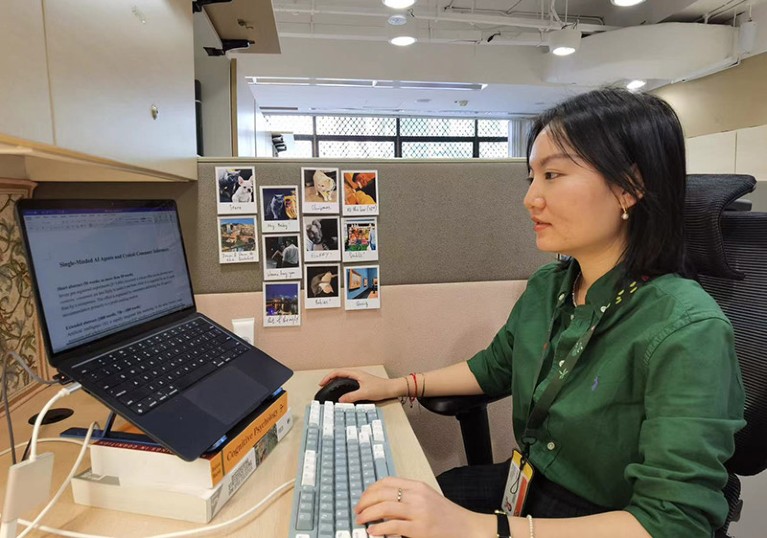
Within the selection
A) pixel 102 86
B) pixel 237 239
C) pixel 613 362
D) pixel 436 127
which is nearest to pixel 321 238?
pixel 237 239

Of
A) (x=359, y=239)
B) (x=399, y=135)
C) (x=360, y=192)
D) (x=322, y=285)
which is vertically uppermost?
(x=399, y=135)

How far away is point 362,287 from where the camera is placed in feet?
3.94

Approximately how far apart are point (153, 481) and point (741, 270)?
999 mm

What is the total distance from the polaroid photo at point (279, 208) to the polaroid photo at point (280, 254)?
0.02 metres

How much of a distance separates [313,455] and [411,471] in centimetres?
15

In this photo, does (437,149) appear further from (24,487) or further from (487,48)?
(24,487)

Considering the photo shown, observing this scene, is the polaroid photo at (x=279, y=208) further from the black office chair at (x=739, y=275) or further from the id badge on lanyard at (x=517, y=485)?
the black office chair at (x=739, y=275)

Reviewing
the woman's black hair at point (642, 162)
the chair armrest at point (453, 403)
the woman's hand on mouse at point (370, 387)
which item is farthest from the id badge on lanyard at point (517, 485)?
the woman's black hair at point (642, 162)

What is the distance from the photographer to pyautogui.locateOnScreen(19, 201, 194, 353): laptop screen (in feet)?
2.21

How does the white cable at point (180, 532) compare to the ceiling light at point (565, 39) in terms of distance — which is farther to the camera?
the ceiling light at point (565, 39)

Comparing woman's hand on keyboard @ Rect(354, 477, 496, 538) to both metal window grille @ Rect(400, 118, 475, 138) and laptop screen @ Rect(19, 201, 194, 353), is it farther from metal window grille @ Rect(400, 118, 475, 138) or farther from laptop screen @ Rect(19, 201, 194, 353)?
metal window grille @ Rect(400, 118, 475, 138)

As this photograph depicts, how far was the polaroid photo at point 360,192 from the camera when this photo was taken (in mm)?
1165

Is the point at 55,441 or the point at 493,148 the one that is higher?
the point at 493,148

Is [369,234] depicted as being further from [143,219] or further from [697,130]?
[697,130]
